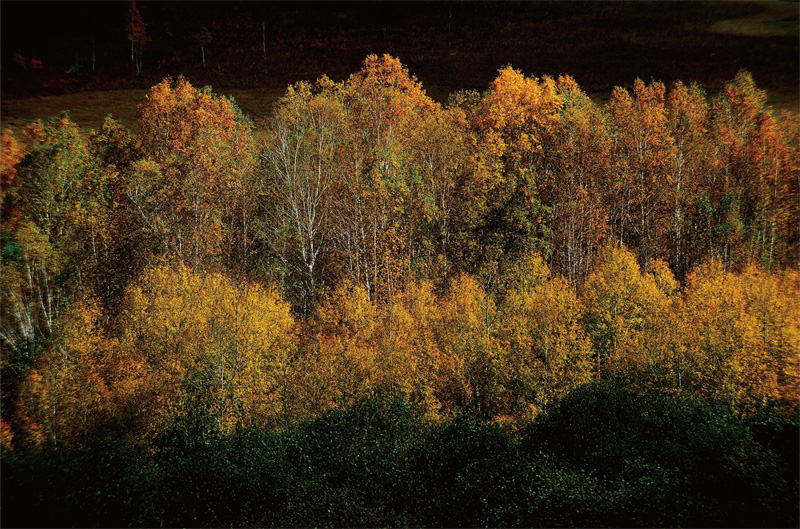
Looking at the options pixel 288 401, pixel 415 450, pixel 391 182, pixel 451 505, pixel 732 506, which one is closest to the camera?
pixel 732 506

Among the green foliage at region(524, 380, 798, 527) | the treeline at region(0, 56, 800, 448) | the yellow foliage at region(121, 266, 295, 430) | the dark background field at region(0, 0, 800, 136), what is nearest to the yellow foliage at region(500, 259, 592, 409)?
the treeline at region(0, 56, 800, 448)

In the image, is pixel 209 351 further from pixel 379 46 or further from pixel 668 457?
pixel 379 46

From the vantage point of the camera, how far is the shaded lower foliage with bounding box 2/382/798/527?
108 ft

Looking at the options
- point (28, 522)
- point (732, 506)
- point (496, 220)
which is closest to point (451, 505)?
point (732, 506)

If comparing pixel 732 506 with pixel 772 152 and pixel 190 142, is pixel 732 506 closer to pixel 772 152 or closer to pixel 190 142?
pixel 772 152

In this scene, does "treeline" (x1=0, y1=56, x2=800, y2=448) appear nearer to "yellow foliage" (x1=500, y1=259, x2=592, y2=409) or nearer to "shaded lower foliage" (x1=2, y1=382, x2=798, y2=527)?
"yellow foliage" (x1=500, y1=259, x2=592, y2=409)

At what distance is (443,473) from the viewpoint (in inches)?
1502

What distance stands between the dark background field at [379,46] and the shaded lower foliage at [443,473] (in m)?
40.0

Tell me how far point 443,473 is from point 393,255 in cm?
2296

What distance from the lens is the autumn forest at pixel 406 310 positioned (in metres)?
35.8

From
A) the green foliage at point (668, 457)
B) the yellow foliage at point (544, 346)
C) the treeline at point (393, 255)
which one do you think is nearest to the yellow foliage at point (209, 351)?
the treeline at point (393, 255)

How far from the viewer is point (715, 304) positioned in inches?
1861

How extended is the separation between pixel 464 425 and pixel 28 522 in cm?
2792

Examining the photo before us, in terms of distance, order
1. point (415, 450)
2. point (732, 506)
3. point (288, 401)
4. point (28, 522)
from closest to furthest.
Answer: point (28, 522)
point (732, 506)
point (415, 450)
point (288, 401)
